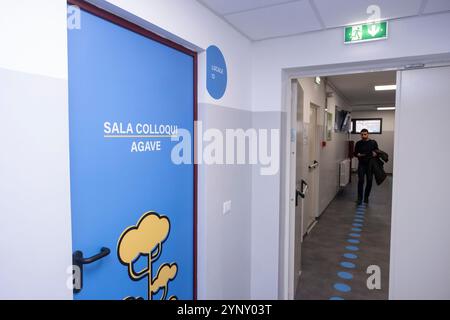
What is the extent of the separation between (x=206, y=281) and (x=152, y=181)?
0.89 metres

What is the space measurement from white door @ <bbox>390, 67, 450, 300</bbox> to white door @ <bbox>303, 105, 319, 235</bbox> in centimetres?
249

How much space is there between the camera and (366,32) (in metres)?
2.12

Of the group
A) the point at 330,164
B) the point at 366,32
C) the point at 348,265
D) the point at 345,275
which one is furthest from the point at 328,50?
the point at 330,164

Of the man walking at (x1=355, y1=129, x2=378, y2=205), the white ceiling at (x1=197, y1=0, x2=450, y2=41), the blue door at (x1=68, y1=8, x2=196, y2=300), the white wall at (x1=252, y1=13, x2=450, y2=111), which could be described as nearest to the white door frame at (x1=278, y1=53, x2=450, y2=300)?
the white wall at (x1=252, y1=13, x2=450, y2=111)

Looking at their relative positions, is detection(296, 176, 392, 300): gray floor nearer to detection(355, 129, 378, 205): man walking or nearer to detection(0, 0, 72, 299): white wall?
detection(355, 129, 378, 205): man walking

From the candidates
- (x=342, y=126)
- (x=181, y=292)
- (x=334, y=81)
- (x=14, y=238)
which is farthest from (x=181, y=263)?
(x=342, y=126)

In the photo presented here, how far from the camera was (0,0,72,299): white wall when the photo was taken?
91 cm

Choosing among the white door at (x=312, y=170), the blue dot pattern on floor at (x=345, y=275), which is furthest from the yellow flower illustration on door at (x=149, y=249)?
the white door at (x=312, y=170)

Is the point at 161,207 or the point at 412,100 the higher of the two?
the point at 412,100

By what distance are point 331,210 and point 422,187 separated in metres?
4.28

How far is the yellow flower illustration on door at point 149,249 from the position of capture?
1.47m

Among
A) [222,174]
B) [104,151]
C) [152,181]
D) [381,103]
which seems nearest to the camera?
[104,151]

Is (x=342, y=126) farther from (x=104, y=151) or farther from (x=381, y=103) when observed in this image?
(x=104, y=151)

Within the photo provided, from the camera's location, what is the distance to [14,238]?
93 centimetres
